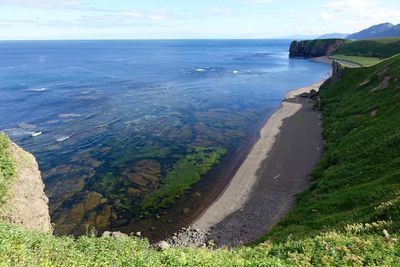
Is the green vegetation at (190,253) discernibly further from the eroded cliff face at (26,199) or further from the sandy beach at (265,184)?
the sandy beach at (265,184)

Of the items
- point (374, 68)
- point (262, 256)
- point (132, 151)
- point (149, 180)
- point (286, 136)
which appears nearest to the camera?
point (262, 256)

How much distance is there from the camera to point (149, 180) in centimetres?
5138

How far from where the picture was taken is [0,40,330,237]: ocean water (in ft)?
152

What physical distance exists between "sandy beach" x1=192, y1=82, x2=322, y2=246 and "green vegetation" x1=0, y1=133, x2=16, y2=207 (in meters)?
20.8

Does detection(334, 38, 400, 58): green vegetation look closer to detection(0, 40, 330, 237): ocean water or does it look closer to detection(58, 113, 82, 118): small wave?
detection(0, 40, 330, 237): ocean water

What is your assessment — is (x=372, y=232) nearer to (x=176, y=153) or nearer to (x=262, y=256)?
(x=262, y=256)

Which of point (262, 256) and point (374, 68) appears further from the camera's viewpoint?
point (374, 68)

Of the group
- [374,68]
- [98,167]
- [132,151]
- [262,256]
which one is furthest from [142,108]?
[262,256]

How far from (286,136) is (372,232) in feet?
152

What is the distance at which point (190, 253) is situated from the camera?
21.1m

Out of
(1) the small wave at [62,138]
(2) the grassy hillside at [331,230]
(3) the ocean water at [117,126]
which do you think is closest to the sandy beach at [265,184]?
(2) the grassy hillside at [331,230]

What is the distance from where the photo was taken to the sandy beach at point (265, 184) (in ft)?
129

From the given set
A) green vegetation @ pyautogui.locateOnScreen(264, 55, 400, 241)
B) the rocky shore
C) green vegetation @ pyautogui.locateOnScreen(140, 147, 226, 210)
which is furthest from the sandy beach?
green vegetation @ pyautogui.locateOnScreen(140, 147, 226, 210)

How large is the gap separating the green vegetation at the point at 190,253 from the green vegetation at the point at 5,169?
5927 millimetres
